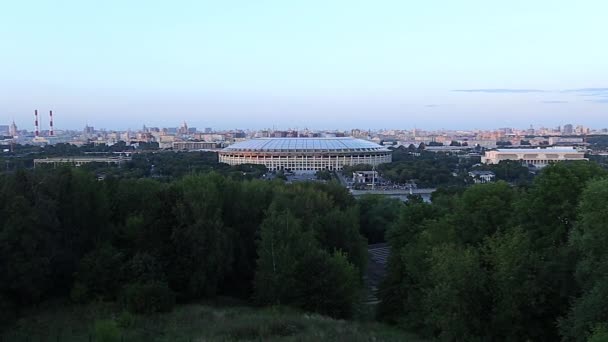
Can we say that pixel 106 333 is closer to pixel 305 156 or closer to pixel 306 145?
pixel 305 156

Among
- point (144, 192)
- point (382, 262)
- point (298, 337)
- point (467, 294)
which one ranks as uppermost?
point (144, 192)

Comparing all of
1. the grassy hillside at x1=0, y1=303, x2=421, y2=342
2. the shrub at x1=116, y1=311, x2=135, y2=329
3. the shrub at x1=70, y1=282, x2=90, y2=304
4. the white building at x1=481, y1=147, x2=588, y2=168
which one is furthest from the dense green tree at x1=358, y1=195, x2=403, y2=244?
the white building at x1=481, y1=147, x2=588, y2=168

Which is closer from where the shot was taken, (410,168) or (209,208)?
(209,208)

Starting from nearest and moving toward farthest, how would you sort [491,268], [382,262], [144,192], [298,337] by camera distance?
[298,337]
[491,268]
[144,192]
[382,262]

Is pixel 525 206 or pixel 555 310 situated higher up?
pixel 525 206

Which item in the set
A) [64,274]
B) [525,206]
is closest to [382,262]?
[525,206]

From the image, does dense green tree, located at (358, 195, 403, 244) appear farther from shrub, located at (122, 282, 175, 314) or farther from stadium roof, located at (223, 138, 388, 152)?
stadium roof, located at (223, 138, 388, 152)

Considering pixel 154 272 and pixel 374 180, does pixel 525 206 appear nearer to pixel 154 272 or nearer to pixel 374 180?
pixel 154 272

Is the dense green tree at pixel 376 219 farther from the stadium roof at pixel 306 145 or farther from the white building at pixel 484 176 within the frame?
the stadium roof at pixel 306 145
